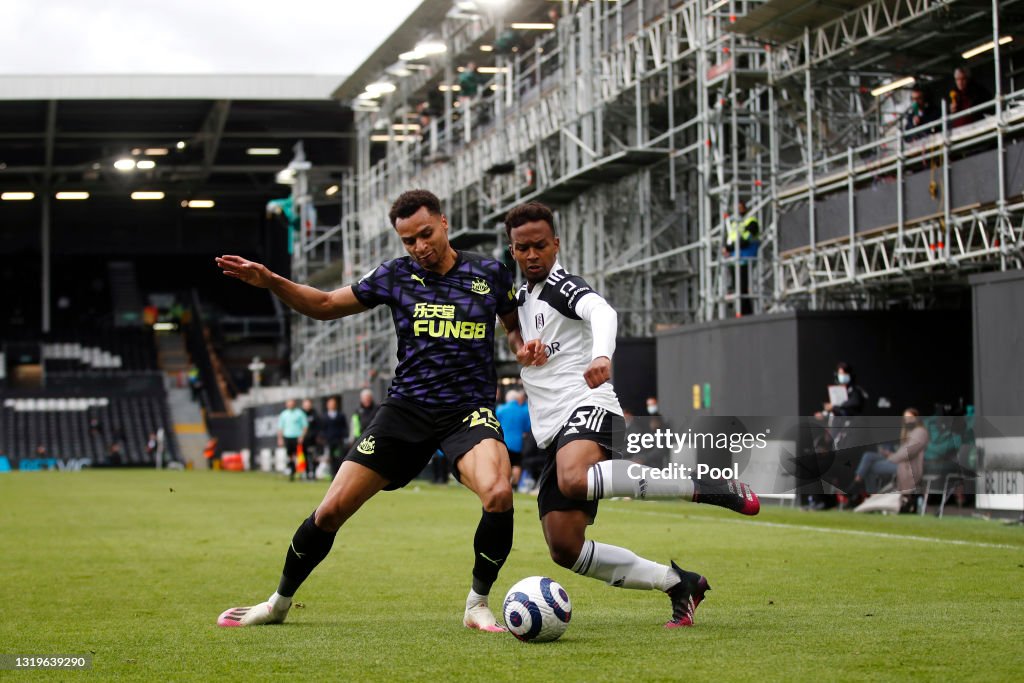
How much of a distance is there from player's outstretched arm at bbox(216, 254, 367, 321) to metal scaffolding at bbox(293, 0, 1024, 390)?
40.9ft

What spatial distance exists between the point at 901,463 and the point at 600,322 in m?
5.64

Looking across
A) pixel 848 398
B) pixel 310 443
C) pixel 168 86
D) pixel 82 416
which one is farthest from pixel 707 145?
pixel 82 416

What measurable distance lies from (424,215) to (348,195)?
1906 inches

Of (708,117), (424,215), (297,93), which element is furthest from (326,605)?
(297,93)

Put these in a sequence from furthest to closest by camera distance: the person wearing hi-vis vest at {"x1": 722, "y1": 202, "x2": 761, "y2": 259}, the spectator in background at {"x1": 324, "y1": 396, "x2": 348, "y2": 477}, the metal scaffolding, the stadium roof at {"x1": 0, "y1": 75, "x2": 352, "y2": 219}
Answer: the stadium roof at {"x1": 0, "y1": 75, "x2": 352, "y2": 219}, the spectator in background at {"x1": 324, "y1": 396, "x2": 348, "y2": 477}, the person wearing hi-vis vest at {"x1": 722, "y1": 202, "x2": 761, "y2": 259}, the metal scaffolding

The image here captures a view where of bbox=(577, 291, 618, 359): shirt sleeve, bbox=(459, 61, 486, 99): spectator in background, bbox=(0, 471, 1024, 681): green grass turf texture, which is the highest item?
bbox=(459, 61, 486, 99): spectator in background

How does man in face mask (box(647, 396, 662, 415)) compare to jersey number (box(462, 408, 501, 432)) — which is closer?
jersey number (box(462, 408, 501, 432))

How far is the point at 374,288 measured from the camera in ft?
25.4

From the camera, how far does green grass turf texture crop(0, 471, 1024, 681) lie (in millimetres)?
6199

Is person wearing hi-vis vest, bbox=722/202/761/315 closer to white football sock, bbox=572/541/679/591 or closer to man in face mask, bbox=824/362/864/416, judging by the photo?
man in face mask, bbox=824/362/864/416

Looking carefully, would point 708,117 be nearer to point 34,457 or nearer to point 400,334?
point 400,334

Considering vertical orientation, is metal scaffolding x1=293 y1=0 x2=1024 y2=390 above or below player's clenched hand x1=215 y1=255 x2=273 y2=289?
above

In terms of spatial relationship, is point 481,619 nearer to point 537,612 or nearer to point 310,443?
point 537,612

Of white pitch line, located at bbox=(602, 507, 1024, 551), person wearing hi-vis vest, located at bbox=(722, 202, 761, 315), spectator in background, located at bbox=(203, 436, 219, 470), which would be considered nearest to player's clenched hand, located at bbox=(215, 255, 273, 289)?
white pitch line, located at bbox=(602, 507, 1024, 551)
